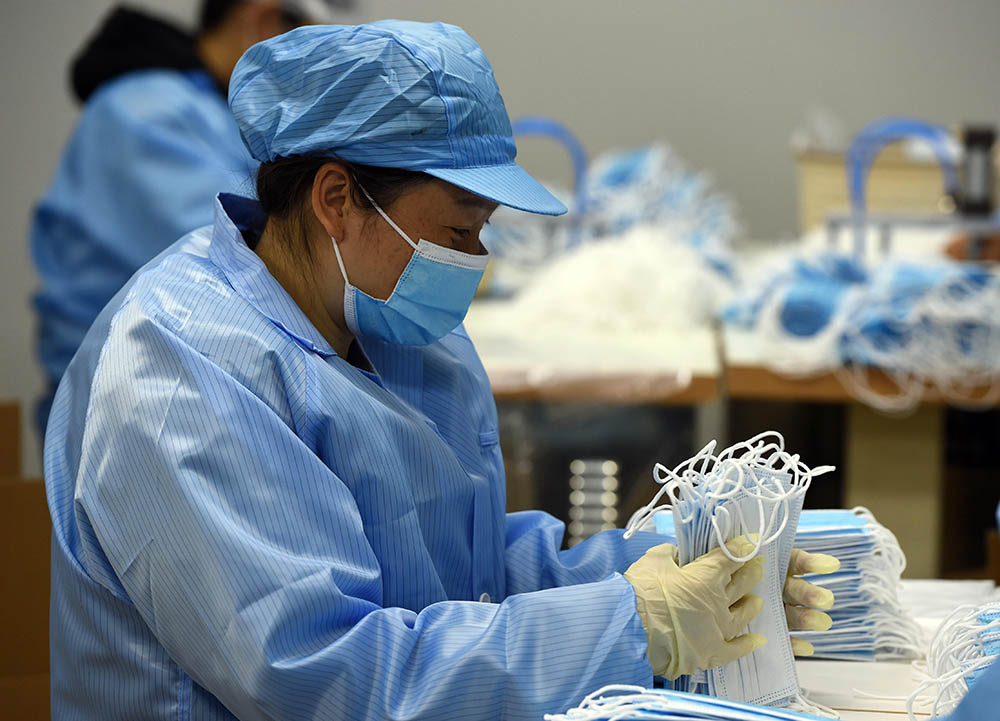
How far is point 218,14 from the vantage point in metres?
2.91

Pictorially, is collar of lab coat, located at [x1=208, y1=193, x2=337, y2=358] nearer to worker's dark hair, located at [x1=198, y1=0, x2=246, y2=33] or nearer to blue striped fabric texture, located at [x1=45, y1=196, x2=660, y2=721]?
blue striped fabric texture, located at [x1=45, y1=196, x2=660, y2=721]

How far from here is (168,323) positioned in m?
1.12

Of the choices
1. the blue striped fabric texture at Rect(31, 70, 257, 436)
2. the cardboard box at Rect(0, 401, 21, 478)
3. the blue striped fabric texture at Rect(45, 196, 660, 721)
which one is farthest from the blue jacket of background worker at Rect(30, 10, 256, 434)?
the blue striped fabric texture at Rect(45, 196, 660, 721)

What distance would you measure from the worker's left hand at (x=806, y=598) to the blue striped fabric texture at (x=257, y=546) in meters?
0.23

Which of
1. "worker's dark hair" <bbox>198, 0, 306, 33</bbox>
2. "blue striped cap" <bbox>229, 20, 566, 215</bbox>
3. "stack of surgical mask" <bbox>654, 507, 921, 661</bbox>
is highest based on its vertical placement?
"worker's dark hair" <bbox>198, 0, 306, 33</bbox>

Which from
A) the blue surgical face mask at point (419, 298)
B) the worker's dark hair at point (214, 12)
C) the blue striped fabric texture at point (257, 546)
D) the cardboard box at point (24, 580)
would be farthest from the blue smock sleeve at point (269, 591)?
the worker's dark hair at point (214, 12)

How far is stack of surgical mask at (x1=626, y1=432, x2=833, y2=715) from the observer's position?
1.12 metres

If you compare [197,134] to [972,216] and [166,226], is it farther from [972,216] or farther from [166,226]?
[972,216]

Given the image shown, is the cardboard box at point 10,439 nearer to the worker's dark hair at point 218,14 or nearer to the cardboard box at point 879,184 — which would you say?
the worker's dark hair at point 218,14

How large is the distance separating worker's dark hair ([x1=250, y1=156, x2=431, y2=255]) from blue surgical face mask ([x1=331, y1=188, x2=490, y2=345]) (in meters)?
0.02

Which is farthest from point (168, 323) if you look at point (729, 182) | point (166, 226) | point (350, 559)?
point (729, 182)

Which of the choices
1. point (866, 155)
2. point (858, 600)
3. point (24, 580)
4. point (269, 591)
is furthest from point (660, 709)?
point (866, 155)

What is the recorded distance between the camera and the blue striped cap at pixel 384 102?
Result: 1130 millimetres

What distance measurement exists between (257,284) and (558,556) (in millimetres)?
547
